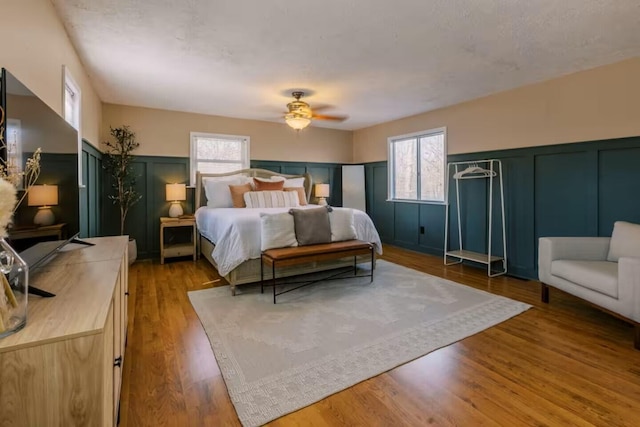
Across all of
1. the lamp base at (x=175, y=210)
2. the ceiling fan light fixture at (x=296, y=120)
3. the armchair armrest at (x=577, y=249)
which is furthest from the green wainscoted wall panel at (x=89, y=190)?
the armchair armrest at (x=577, y=249)

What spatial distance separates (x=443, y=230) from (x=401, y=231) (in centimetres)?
97

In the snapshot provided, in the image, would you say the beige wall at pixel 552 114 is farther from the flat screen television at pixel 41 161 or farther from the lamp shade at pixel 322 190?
the flat screen television at pixel 41 161

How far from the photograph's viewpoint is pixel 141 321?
9.23 feet

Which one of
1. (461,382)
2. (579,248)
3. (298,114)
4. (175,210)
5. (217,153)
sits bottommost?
(461,382)

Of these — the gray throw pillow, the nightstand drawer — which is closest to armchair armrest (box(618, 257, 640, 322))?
the gray throw pillow

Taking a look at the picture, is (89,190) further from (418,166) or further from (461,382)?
(418,166)

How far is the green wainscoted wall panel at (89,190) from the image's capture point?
3.32 m

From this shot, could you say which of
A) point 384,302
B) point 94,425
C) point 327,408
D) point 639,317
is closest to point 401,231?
point 384,302

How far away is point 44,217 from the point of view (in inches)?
62.1

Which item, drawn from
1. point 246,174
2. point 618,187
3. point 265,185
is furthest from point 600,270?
point 246,174

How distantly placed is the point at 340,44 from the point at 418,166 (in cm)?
335

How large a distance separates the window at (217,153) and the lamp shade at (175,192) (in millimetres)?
428

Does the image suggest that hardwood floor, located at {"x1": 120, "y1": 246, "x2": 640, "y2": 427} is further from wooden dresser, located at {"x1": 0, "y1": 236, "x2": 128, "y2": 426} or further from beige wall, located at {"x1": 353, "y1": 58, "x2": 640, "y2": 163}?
beige wall, located at {"x1": 353, "y1": 58, "x2": 640, "y2": 163}

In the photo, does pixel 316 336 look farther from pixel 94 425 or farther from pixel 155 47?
pixel 155 47
